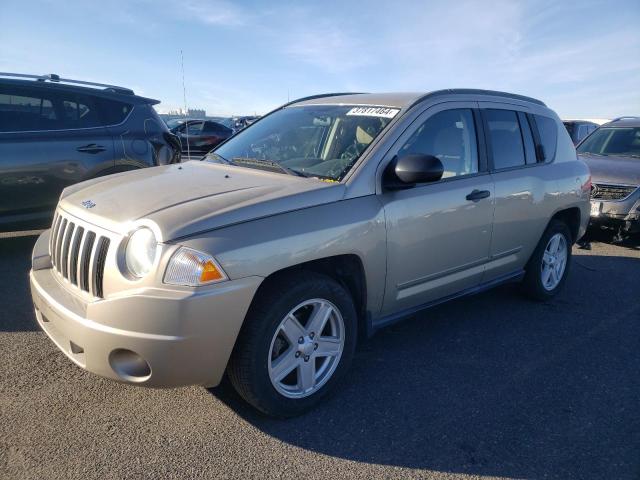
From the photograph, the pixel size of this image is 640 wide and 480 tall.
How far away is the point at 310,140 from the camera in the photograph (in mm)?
3670

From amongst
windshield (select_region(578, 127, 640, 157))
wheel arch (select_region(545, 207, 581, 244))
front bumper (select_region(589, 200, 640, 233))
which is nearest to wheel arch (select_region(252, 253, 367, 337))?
wheel arch (select_region(545, 207, 581, 244))

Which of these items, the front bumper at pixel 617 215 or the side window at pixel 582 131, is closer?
the front bumper at pixel 617 215

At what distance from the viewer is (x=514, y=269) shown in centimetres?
439

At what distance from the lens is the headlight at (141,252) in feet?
7.83

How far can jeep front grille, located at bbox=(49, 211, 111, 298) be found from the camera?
2514 millimetres

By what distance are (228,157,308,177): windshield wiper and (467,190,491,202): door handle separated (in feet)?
4.10

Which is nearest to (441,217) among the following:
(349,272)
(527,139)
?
(349,272)

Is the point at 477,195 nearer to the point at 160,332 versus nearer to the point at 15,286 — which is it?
the point at 160,332

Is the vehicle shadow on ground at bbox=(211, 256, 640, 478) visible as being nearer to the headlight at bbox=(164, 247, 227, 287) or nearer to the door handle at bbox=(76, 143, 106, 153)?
the headlight at bbox=(164, 247, 227, 287)

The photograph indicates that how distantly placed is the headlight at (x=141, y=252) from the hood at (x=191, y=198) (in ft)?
0.21

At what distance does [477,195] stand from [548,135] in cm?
158

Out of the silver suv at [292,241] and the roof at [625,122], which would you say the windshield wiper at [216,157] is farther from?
the roof at [625,122]

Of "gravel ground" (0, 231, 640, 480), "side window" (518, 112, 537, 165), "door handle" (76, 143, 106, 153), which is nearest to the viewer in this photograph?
"gravel ground" (0, 231, 640, 480)

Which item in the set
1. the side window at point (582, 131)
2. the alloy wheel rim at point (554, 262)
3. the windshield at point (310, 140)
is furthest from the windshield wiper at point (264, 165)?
the side window at point (582, 131)
